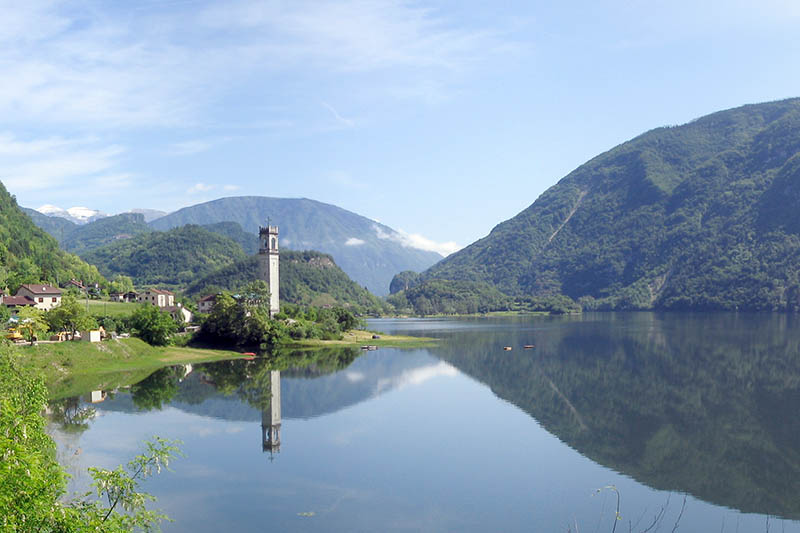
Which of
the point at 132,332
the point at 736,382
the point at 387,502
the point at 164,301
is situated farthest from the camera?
the point at 164,301

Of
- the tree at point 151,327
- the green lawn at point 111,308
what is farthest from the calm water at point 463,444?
the green lawn at point 111,308

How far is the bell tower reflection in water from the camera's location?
152ft

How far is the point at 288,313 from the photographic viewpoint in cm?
13538

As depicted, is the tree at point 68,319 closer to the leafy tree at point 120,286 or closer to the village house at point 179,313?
the village house at point 179,313

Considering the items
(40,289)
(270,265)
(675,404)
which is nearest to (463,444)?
(675,404)

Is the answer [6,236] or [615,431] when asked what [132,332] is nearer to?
[615,431]

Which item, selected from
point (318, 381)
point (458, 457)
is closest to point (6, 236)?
point (318, 381)

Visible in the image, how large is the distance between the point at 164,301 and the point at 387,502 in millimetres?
121342

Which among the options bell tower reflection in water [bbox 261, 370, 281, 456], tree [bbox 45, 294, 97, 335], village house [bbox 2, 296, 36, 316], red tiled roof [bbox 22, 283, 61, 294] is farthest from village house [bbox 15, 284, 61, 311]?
bell tower reflection in water [bbox 261, 370, 281, 456]

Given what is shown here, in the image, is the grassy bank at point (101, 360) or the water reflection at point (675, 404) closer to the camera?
the water reflection at point (675, 404)

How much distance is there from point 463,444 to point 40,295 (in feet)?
298

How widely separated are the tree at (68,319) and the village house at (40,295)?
30.7 m

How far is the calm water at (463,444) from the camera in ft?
105

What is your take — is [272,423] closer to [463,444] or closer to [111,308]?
[463,444]
